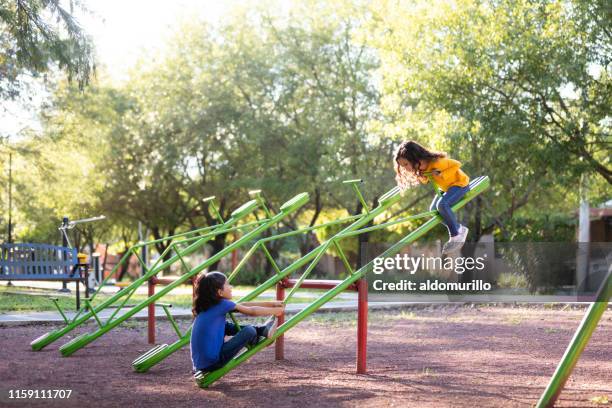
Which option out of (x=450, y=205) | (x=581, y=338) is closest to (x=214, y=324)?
(x=450, y=205)

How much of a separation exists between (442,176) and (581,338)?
249 centimetres

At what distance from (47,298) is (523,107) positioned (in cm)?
921

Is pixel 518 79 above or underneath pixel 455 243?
above

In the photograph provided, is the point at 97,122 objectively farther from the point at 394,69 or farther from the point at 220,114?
the point at 394,69

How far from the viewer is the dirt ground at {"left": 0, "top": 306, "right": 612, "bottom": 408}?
5.20m

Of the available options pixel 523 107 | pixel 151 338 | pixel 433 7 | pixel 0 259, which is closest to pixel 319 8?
pixel 433 7

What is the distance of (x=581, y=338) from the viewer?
4176mm

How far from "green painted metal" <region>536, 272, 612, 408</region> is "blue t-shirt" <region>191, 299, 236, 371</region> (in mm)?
2416

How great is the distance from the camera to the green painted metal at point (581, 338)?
4121 millimetres

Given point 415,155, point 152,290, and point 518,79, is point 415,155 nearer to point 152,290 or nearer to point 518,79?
point 152,290

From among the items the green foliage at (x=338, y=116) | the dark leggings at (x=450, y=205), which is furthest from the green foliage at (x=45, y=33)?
the green foliage at (x=338, y=116)

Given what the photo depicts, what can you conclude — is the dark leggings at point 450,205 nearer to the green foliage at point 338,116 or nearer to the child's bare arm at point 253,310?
the child's bare arm at point 253,310

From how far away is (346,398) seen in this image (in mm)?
5227

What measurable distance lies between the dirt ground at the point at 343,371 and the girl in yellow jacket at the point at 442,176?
1.13 m
